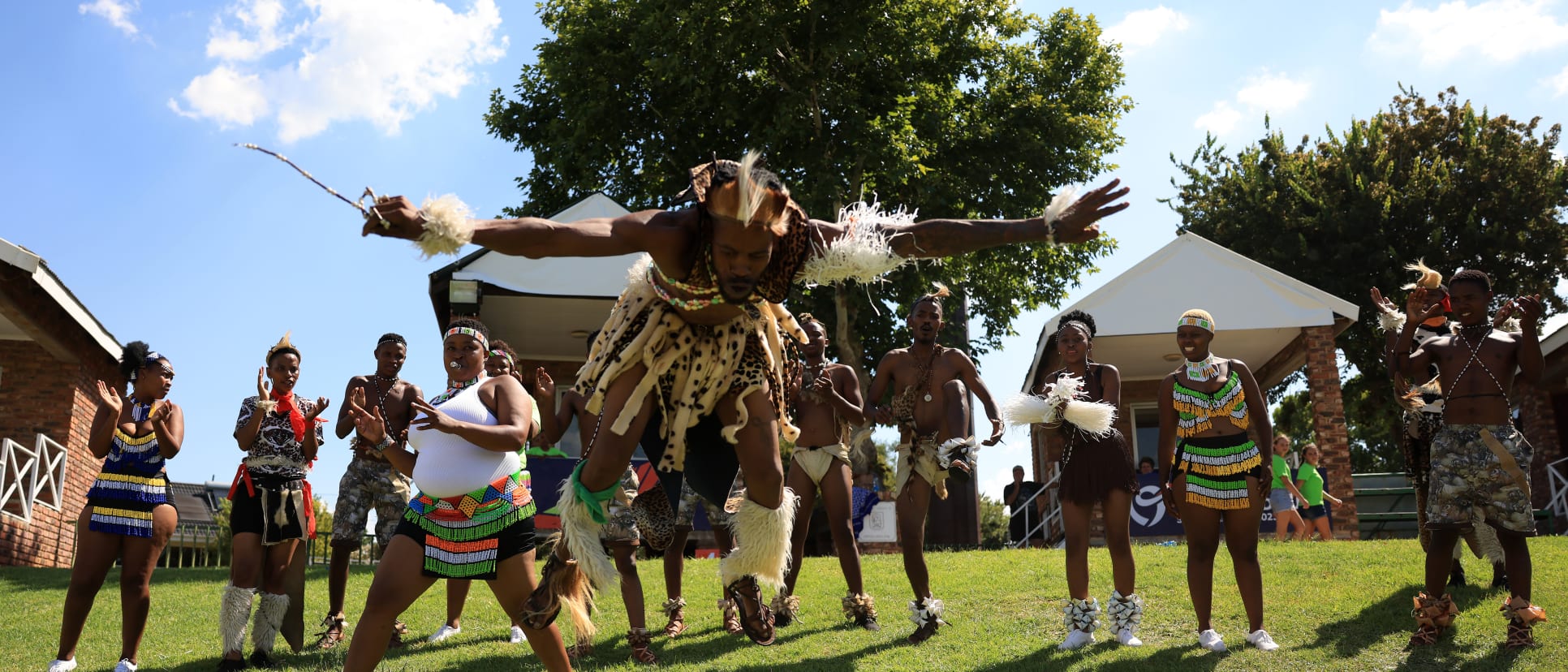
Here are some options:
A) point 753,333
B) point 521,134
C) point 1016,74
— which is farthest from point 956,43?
point 753,333

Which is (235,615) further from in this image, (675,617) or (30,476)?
(30,476)

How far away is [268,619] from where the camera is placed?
700 centimetres

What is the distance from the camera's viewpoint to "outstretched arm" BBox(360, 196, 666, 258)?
3.69 m

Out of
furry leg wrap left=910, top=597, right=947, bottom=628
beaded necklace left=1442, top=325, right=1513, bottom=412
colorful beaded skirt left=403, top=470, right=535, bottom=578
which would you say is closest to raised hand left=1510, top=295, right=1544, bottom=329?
beaded necklace left=1442, top=325, right=1513, bottom=412

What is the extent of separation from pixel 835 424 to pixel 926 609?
4.31 ft

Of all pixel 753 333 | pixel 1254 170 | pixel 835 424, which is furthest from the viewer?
pixel 1254 170

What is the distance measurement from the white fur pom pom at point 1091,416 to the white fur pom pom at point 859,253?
114 inches

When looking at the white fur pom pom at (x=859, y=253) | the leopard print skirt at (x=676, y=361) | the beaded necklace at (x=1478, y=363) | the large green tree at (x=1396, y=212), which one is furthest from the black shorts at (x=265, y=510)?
the large green tree at (x=1396, y=212)

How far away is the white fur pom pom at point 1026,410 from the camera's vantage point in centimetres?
722

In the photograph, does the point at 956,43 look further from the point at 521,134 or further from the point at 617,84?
the point at 521,134

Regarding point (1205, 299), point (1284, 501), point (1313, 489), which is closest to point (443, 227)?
point (1284, 501)

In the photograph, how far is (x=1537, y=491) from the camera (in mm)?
19625

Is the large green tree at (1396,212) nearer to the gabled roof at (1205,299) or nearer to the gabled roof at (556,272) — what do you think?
the gabled roof at (1205,299)

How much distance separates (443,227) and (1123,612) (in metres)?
4.97
